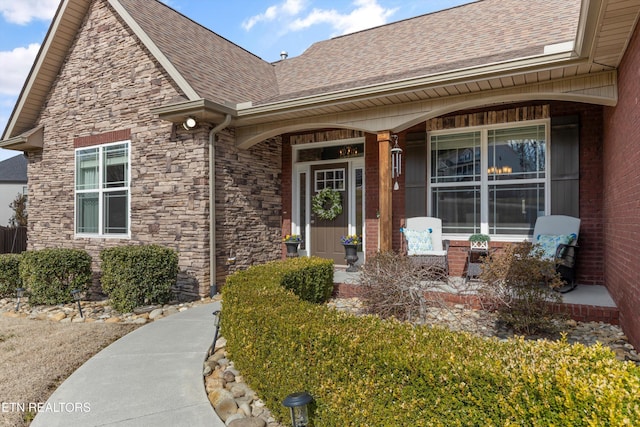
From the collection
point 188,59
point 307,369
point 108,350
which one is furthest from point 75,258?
point 307,369

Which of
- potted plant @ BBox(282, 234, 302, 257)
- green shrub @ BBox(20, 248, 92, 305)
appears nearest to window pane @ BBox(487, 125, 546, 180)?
potted plant @ BBox(282, 234, 302, 257)

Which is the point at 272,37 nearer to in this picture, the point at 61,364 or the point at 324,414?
the point at 61,364

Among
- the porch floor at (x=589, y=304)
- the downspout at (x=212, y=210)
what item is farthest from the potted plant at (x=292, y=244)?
the porch floor at (x=589, y=304)

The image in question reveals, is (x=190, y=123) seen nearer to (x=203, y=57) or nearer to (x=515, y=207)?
(x=203, y=57)

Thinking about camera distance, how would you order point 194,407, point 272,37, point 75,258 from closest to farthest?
point 194,407
point 75,258
point 272,37

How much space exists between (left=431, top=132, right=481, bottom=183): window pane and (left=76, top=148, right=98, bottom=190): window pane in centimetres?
678

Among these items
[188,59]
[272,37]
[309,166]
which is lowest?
[309,166]

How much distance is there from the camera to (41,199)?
8797 millimetres

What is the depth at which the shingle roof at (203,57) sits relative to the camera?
23.3ft

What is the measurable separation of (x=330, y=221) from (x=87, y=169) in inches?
206

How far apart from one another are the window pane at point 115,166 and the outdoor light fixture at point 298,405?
265 inches

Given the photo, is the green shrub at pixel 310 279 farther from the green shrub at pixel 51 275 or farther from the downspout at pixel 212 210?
the green shrub at pixel 51 275

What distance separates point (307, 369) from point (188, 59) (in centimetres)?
688

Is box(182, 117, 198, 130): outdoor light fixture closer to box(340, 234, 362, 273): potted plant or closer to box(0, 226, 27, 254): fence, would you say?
box(340, 234, 362, 273): potted plant
